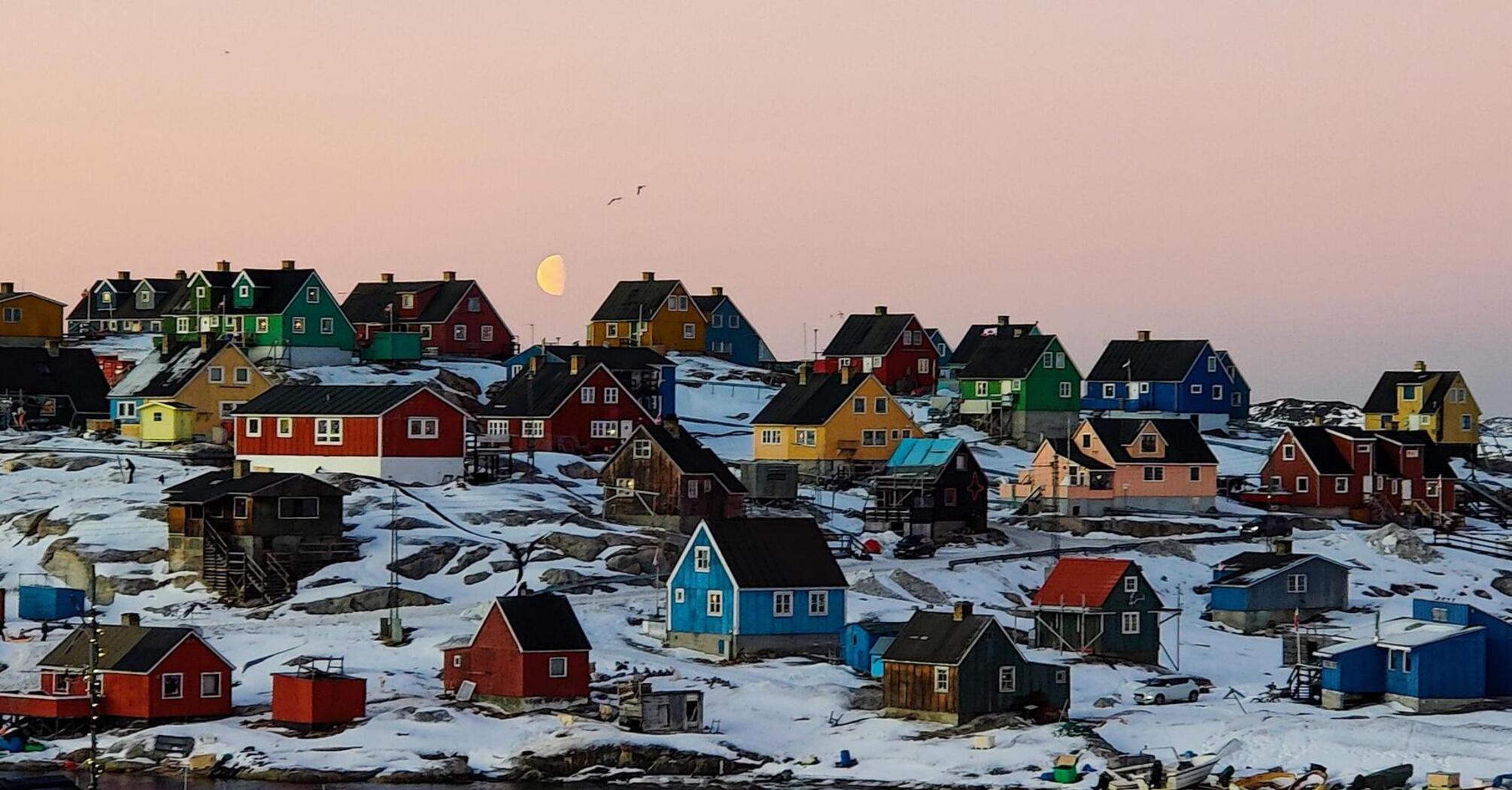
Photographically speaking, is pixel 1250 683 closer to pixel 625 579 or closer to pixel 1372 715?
pixel 1372 715

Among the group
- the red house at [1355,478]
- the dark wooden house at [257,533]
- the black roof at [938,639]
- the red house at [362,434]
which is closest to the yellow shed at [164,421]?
the red house at [362,434]

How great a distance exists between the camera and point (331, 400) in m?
99.6

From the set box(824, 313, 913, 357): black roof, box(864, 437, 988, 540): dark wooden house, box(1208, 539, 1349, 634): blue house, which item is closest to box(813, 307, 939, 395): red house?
box(824, 313, 913, 357): black roof

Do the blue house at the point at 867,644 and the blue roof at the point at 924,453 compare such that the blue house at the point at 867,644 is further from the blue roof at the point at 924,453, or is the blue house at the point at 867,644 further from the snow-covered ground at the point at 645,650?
the blue roof at the point at 924,453

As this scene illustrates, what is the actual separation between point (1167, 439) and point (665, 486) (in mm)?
24377

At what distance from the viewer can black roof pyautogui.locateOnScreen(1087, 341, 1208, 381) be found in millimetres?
129000

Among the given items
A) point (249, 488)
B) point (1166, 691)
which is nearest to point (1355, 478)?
point (1166, 691)

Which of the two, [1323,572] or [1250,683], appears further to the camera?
[1323,572]

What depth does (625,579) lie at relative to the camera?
85375 millimetres

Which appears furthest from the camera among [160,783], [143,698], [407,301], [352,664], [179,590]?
[407,301]

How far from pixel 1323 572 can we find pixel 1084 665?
1529cm

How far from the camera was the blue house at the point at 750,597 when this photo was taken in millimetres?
77312

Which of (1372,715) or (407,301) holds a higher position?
(407,301)

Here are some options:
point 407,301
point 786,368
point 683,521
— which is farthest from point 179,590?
point 786,368
